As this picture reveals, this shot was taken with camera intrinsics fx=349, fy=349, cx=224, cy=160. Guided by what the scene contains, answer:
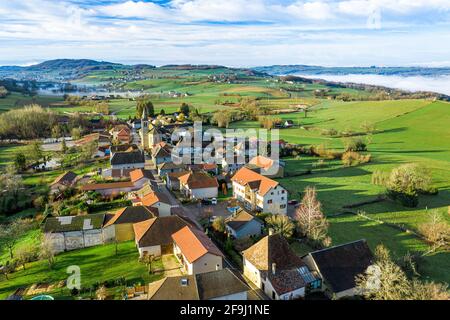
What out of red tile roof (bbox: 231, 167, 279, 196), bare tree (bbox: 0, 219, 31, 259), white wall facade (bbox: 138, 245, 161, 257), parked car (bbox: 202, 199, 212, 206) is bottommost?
bare tree (bbox: 0, 219, 31, 259)

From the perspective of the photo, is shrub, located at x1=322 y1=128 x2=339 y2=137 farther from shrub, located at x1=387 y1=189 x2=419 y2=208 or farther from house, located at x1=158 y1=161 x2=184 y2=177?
house, located at x1=158 y1=161 x2=184 y2=177

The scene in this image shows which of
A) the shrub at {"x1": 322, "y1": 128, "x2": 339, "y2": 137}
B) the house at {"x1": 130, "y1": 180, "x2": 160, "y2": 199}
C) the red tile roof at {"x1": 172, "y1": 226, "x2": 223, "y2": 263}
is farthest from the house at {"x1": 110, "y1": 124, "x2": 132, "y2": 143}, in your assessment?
the red tile roof at {"x1": 172, "y1": 226, "x2": 223, "y2": 263}

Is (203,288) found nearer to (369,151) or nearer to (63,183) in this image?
(63,183)

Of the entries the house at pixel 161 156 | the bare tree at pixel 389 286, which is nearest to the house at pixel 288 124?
the house at pixel 161 156

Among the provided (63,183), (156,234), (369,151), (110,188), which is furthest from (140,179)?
(369,151)

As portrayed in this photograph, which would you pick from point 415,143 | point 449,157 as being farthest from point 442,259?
point 415,143

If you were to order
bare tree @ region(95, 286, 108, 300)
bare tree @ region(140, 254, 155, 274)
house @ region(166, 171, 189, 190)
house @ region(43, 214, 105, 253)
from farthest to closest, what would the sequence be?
1. house @ region(166, 171, 189, 190)
2. house @ region(43, 214, 105, 253)
3. bare tree @ region(140, 254, 155, 274)
4. bare tree @ region(95, 286, 108, 300)
